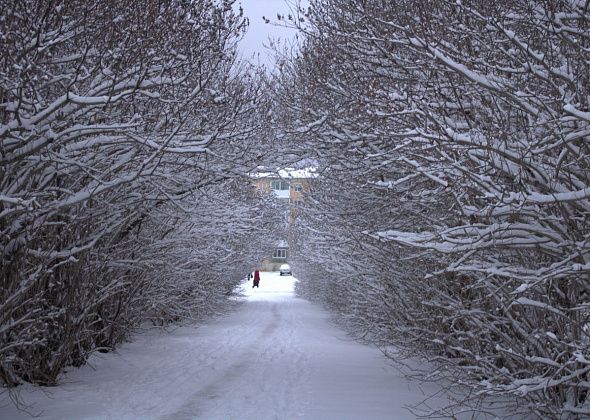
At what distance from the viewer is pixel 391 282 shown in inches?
418

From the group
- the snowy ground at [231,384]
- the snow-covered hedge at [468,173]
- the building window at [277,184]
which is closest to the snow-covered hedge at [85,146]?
the snowy ground at [231,384]

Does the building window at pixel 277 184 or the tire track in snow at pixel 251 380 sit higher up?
the building window at pixel 277 184

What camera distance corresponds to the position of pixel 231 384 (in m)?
9.39

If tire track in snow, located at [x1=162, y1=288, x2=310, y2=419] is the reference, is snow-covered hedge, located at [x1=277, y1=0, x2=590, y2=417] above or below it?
above

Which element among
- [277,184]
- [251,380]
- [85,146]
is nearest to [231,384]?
[251,380]

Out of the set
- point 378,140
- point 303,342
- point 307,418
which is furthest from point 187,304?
point 307,418

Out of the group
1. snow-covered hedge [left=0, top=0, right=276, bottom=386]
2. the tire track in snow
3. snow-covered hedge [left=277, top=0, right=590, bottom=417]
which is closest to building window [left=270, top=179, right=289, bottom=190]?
snow-covered hedge [left=277, top=0, right=590, bottom=417]

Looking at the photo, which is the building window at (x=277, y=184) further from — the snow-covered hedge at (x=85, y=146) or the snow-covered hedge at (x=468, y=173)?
the snow-covered hedge at (x=85, y=146)

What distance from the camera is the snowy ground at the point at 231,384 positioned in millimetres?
7523

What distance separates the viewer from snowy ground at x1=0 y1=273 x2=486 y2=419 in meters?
7.52

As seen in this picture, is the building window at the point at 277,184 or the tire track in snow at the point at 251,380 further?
the building window at the point at 277,184

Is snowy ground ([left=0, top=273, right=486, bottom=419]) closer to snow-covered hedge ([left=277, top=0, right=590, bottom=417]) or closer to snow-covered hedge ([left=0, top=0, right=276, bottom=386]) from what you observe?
snow-covered hedge ([left=0, top=0, right=276, bottom=386])

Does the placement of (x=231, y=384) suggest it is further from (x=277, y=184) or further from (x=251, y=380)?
(x=277, y=184)

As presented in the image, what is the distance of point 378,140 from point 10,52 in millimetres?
4953
